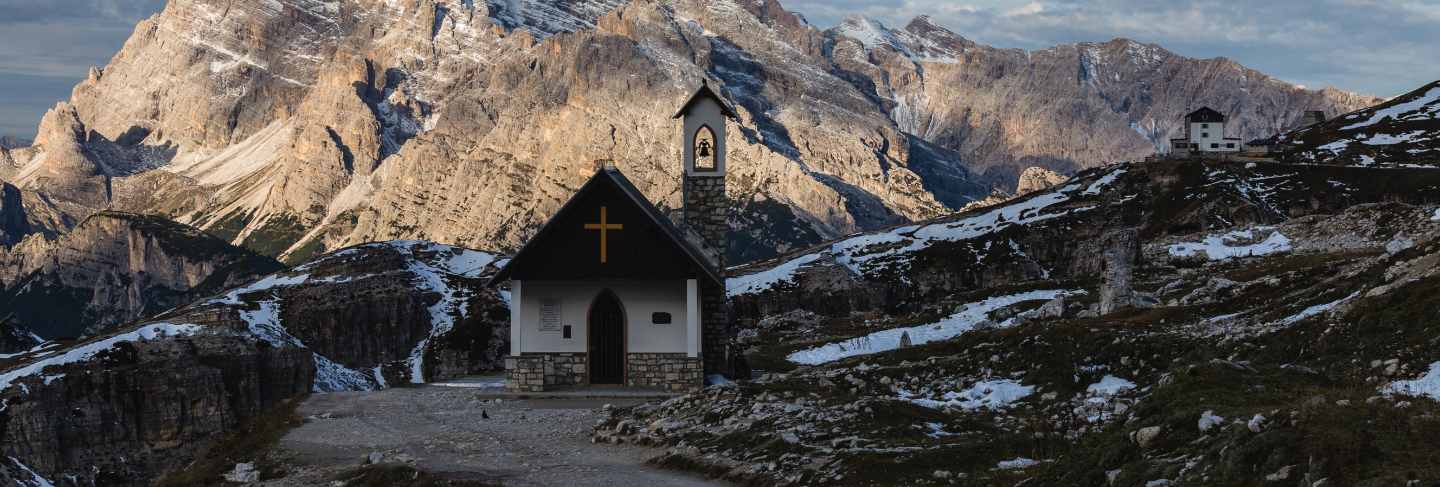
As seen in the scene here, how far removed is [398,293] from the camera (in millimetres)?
150500

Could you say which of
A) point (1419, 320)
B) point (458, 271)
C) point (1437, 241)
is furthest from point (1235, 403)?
point (458, 271)

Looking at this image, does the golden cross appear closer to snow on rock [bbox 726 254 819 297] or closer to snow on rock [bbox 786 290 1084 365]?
snow on rock [bbox 786 290 1084 365]

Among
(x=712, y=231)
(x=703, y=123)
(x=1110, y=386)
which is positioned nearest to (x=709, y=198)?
(x=712, y=231)

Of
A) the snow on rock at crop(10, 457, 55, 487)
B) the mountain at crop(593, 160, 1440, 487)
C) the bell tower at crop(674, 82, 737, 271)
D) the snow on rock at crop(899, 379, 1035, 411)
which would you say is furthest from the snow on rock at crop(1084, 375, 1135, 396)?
the snow on rock at crop(10, 457, 55, 487)

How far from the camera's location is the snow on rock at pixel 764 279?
5000 inches

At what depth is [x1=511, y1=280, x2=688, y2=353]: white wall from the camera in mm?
49219

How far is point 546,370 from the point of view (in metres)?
49.2

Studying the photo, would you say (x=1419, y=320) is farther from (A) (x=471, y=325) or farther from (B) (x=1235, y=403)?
(A) (x=471, y=325)

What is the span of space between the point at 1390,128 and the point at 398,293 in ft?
393

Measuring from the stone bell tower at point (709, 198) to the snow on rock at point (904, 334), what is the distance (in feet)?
34.0

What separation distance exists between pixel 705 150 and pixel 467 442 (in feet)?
63.2

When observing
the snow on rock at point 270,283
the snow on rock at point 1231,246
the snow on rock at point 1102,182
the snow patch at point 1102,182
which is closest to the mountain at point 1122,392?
the snow on rock at point 1231,246

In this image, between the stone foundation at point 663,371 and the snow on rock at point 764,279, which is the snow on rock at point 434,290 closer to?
the snow on rock at point 764,279

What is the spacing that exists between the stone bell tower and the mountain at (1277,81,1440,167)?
115 meters
